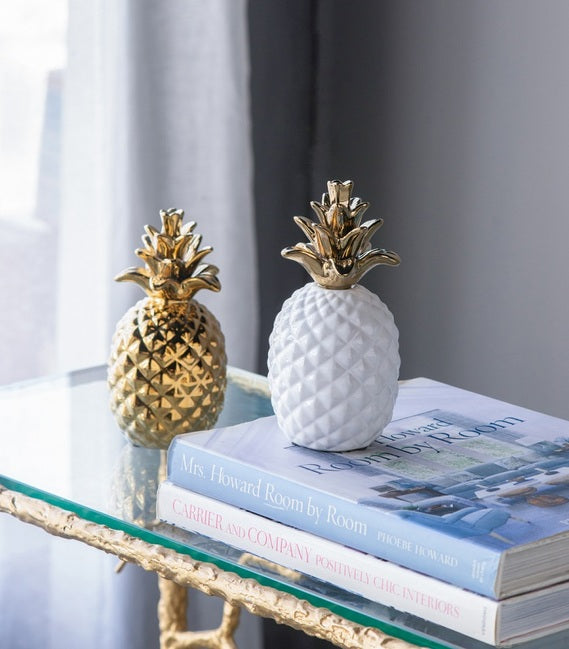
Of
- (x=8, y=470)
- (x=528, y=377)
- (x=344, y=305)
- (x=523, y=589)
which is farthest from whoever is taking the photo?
(x=528, y=377)

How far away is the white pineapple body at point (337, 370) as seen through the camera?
0.87 m

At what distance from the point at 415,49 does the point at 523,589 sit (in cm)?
110

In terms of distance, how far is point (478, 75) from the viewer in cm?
159

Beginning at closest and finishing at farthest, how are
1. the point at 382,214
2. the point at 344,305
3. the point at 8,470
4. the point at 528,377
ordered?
the point at 344,305, the point at 8,470, the point at 528,377, the point at 382,214

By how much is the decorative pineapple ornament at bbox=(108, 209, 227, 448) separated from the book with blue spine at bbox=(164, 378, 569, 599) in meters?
0.10

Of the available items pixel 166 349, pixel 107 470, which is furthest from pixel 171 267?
pixel 107 470

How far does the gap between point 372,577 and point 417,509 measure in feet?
0.17

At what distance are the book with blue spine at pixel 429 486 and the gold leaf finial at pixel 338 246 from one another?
130 mm

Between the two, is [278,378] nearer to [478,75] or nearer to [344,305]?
[344,305]

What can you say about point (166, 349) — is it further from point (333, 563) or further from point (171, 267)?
point (333, 563)

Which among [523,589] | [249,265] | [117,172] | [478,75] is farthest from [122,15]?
[523,589]

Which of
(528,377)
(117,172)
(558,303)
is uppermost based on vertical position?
(117,172)

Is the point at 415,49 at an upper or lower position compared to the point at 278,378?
upper

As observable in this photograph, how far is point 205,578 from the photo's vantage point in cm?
84
